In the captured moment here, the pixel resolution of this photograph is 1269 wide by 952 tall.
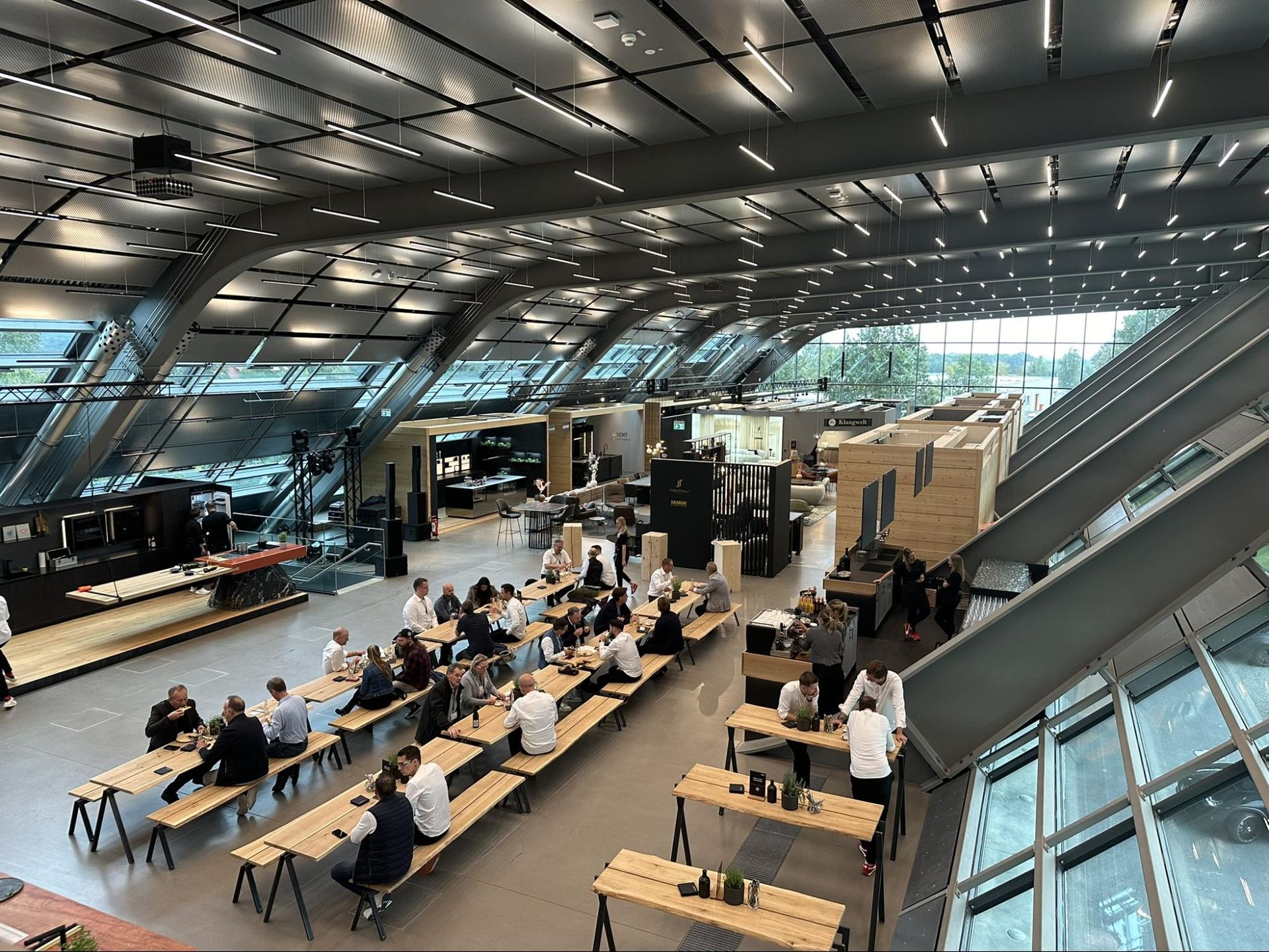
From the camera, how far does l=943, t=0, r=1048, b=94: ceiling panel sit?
6.52 meters

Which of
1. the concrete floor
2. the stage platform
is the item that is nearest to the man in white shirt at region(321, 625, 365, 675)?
the concrete floor

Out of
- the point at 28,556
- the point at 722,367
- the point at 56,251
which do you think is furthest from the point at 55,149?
the point at 722,367

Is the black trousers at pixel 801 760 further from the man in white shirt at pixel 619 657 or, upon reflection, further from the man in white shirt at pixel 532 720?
the man in white shirt at pixel 619 657

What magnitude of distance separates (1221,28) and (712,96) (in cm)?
457

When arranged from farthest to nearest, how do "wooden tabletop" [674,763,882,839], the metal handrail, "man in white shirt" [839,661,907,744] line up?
the metal handrail < "man in white shirt" [839,661,907,744] < "wooden tabletop" [674,763,882,839]

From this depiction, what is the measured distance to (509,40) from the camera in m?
6.91

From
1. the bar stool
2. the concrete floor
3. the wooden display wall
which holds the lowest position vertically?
the concrete floor

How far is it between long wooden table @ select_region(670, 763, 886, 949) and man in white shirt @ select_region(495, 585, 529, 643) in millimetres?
4843

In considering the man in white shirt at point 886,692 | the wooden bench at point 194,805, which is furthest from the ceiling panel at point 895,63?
the wooden bench at point 194,805

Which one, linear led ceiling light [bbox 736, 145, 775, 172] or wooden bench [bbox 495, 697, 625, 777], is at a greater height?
linear led ceiling light [bbox 736, 145, 775, 172]

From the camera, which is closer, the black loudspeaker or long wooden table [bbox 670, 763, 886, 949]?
long wooden table [bbox 670, 763, 886, 949]

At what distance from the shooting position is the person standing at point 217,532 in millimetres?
14891

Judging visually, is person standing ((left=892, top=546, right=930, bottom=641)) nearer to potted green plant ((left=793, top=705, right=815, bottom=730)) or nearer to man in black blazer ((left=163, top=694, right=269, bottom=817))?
potted green plant ((left=793, top=705, right=815, bottom=730))

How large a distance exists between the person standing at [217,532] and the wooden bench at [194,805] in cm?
904
